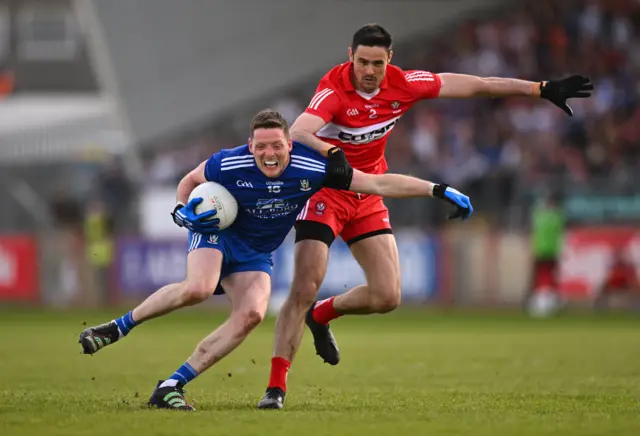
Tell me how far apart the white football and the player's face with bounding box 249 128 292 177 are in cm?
32

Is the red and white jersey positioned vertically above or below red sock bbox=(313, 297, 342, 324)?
above

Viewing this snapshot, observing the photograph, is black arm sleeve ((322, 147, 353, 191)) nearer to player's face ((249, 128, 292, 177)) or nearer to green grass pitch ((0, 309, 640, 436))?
player's face ((249, 128, 292, 177))

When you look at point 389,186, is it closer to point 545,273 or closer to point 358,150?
point 358,150

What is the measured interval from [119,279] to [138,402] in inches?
667

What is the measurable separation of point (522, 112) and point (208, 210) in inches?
741

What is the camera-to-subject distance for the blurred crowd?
2453cm

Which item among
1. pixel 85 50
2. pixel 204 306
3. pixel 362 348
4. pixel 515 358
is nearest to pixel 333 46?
pixel 204 306

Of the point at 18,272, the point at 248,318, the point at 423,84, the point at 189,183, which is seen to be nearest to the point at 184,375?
the point at 248,318

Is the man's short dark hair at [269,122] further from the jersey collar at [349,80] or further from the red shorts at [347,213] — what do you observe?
the red shorts at [347,213]

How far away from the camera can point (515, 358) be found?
13.4m

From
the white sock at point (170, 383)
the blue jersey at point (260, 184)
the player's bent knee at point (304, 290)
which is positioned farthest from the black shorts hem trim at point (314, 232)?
the white sock at point (170, 383)

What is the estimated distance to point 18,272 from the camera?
82.4 ft

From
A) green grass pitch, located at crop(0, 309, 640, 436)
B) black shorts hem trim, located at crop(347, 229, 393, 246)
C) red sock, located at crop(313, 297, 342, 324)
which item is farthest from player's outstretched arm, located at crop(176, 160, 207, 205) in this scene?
red sock, located at crop(313, 297, 342, 324)

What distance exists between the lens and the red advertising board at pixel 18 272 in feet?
82.1
